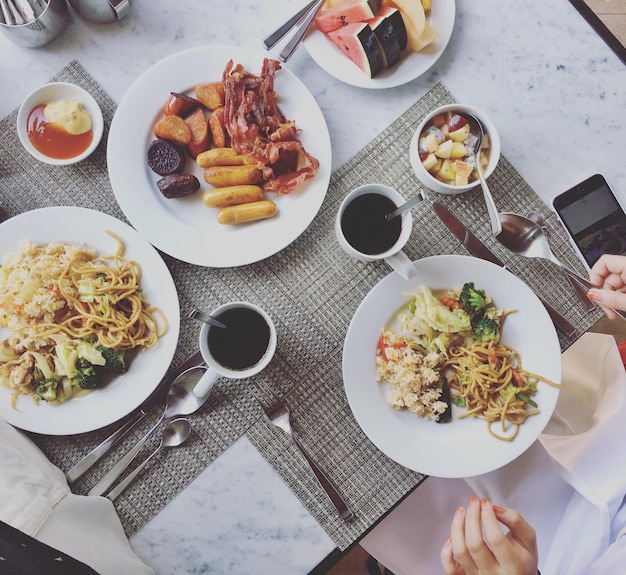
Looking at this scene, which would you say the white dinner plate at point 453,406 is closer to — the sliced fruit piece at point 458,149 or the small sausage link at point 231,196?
the sliced fruit piece at point 458,149

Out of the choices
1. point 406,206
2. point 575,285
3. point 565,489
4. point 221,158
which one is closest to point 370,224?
point 406,206

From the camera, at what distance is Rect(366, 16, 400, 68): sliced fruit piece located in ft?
5.43

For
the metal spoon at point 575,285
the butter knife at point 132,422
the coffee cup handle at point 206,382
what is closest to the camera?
the coffee cup handle at point 206,382

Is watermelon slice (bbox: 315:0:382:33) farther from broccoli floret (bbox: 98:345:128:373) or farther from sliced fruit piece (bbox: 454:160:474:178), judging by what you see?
broccoli floret (bbox: 98:345:128:373)

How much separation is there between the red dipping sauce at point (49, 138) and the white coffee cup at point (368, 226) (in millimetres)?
833

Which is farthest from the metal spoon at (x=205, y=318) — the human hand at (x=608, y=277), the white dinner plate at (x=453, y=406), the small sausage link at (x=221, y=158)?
the human hand at (x=608, y=277)

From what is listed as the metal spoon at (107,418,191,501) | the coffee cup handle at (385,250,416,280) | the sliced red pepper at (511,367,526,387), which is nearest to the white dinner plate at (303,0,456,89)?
the coffee cup handle at (385,250,416,280)

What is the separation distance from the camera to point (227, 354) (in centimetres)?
158

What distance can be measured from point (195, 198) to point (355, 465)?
95 centimetres

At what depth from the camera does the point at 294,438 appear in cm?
171

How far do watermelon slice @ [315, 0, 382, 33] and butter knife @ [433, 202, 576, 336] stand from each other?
60 cm

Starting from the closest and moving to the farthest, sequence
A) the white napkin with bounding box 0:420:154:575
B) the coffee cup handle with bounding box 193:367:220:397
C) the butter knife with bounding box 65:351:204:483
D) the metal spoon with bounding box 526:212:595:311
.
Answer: the white napkin with bounding box 0:420:154:575 → the coffee cup handle with bounding box 193:367:220:397 → the butter knife with bounding box 65:351:204:483 → the metal spoon with bounding box 526:212:595:311

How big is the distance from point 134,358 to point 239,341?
1.07 ft

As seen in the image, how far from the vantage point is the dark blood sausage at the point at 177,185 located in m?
1.68
